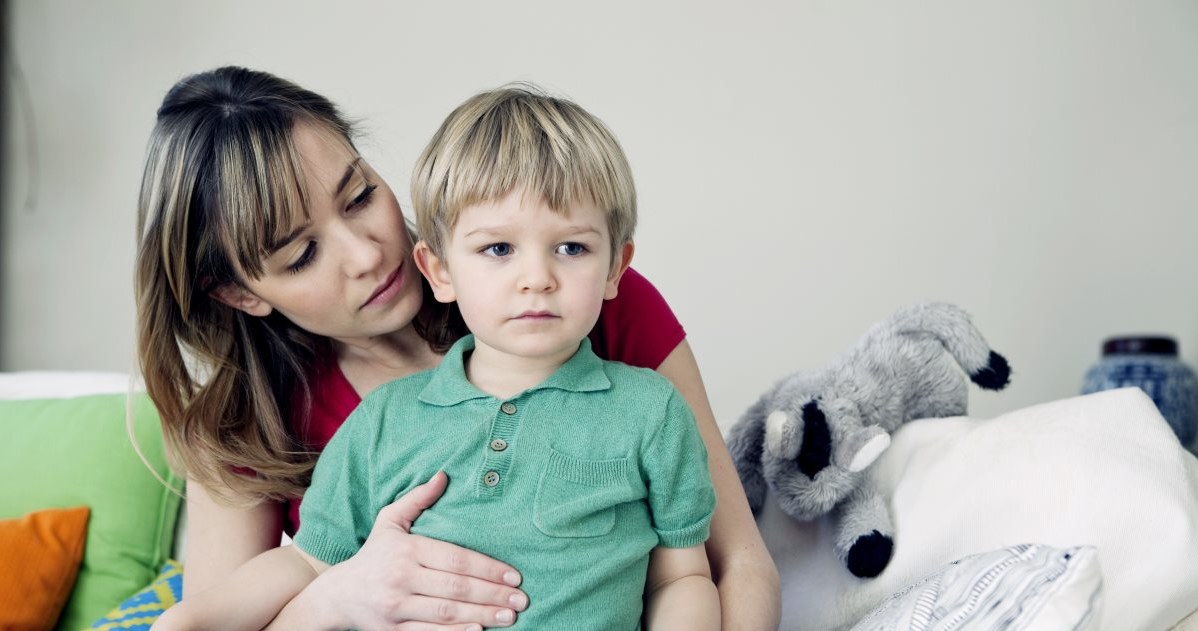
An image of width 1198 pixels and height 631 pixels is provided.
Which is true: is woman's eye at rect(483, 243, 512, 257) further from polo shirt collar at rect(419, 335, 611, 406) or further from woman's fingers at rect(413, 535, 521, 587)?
woman's fingers at rect(413, 535, 521, 587)

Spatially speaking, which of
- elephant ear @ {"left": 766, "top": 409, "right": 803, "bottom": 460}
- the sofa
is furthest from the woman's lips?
elephant ear @ {"left": 766, "top": 409, "right": 803, "bottom": 460}

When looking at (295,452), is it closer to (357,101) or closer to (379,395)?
(379,395)

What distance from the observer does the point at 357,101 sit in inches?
108

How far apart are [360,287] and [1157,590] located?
926 millimetres

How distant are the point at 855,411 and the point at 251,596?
858 millimetres

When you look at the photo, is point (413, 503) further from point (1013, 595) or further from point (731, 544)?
point (1013, 595)

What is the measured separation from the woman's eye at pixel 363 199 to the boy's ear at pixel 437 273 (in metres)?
0.16

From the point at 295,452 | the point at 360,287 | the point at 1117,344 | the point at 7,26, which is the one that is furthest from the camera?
the point at 7,26

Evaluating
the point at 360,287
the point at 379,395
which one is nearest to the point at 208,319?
the point at 360,287

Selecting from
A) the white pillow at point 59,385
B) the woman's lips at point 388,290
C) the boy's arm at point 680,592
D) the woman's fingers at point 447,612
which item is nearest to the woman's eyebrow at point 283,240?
the woman's lips at point 388,290

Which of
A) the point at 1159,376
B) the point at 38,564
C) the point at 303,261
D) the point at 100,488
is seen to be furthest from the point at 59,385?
the point at 1159,376

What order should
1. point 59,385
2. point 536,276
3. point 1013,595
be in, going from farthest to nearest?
point 59,385
point 536,276
point 1013,595

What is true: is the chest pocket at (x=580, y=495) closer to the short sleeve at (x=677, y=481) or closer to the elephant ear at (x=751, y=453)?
the short sleeve at (x=677, y=481)

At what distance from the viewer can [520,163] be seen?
3.36ft
